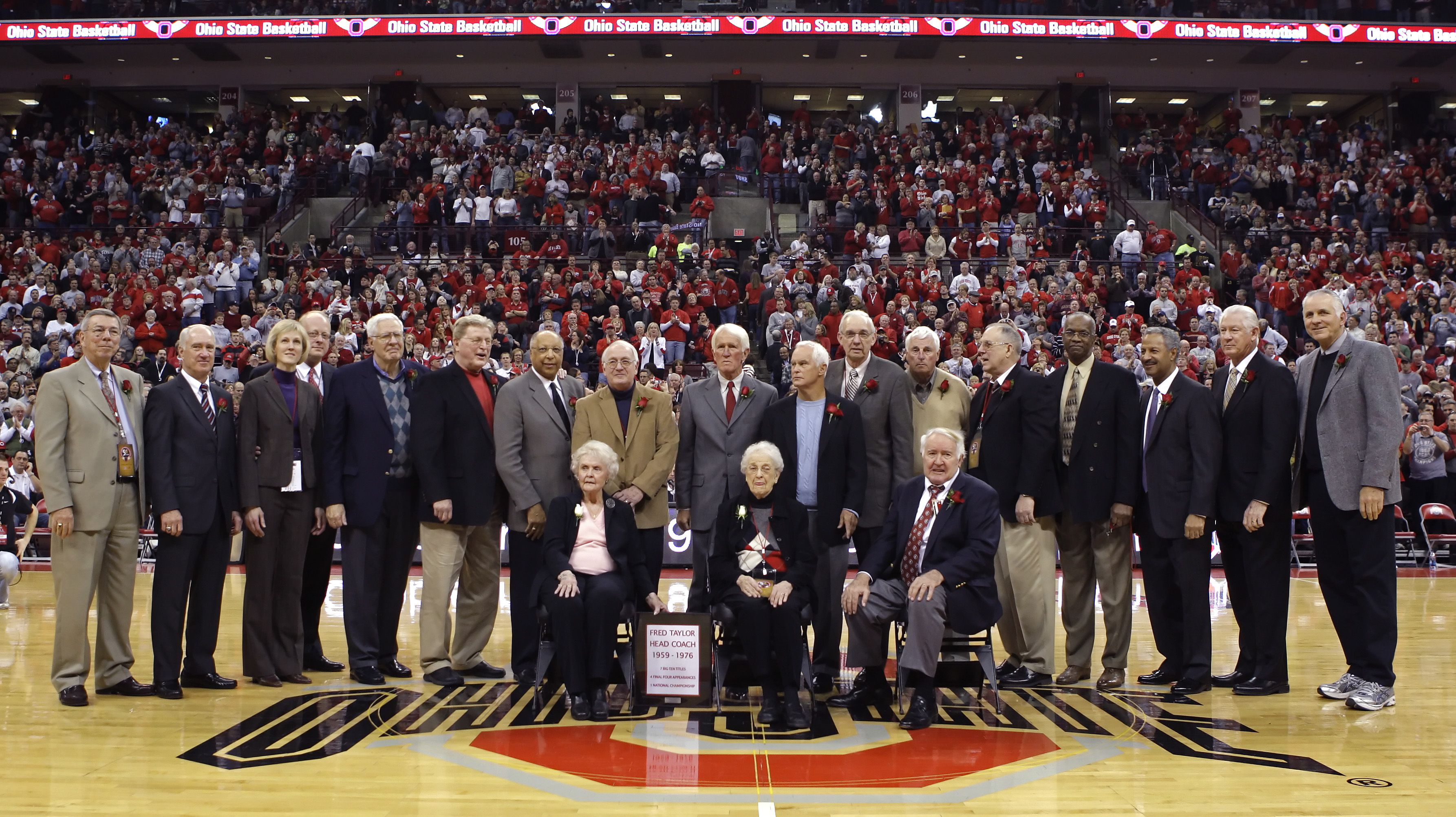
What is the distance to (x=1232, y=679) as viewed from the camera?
19.5 ft

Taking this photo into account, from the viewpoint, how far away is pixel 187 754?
4559 mm

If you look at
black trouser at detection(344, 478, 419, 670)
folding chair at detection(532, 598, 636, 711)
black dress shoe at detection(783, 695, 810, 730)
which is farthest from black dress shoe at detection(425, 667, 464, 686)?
black dress shoe at detection(783, 695, 810, 730)

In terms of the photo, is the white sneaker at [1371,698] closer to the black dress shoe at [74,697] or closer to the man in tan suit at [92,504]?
the man in tan suit at [92,504]

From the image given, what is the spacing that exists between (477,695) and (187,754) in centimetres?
141

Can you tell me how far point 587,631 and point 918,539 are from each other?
1588 mm

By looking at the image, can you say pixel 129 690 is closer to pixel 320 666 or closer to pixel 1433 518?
pixel 320 666

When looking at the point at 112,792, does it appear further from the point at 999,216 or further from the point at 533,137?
the point at 533,137

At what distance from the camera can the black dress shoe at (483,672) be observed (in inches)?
242

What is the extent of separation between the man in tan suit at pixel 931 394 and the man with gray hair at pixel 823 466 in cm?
47

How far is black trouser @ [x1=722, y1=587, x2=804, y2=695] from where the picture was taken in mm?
5172

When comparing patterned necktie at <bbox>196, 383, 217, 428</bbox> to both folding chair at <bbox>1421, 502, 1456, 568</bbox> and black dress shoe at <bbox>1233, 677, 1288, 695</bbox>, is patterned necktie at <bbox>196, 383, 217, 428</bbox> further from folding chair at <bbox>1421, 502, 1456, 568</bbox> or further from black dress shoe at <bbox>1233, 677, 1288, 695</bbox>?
folding chair at <bbox>1421, 502, 1456, 568</bbox>

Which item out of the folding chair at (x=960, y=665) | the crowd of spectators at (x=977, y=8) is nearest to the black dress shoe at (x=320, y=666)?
the folding chair at (x=960, y=665)

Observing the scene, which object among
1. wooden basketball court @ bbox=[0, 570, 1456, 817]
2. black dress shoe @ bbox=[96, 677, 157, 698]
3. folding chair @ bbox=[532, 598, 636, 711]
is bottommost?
wooden basketball court @ bbox=[0, 570, 1456, 817]

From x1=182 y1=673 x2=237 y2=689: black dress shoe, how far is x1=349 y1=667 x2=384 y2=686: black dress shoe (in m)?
0.59
